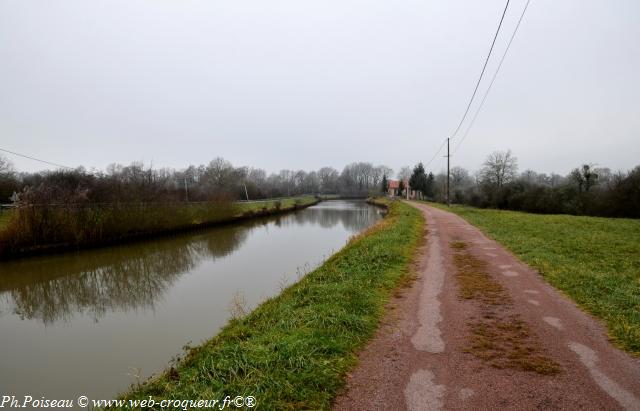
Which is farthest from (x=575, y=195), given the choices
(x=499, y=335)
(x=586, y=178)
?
(x=499, y=335)

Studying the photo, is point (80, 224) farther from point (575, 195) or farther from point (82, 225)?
point (575, 195)

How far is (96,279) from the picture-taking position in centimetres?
1237

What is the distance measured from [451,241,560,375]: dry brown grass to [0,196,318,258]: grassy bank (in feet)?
61.4

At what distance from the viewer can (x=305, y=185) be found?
114 m

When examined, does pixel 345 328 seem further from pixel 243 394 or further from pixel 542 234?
pixel 542 234

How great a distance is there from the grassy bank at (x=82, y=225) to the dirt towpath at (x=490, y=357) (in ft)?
58.6

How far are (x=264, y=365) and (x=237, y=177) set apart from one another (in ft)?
202

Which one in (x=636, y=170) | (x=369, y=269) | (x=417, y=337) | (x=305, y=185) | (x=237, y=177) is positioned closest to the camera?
(x=417, y=337)

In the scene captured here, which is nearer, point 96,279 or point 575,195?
point 96,279

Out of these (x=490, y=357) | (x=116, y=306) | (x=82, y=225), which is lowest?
(x=116, y=306)

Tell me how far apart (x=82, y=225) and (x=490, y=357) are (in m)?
20.1

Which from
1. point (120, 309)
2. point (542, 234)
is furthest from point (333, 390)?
point (542, 234)

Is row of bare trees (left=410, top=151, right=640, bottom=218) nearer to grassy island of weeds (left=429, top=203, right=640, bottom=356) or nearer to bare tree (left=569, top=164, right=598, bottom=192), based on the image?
bare tree (left=569, top=164, right=598, bottom=192)

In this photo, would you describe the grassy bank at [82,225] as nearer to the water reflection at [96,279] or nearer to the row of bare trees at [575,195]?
the water reflection at [96,279]
